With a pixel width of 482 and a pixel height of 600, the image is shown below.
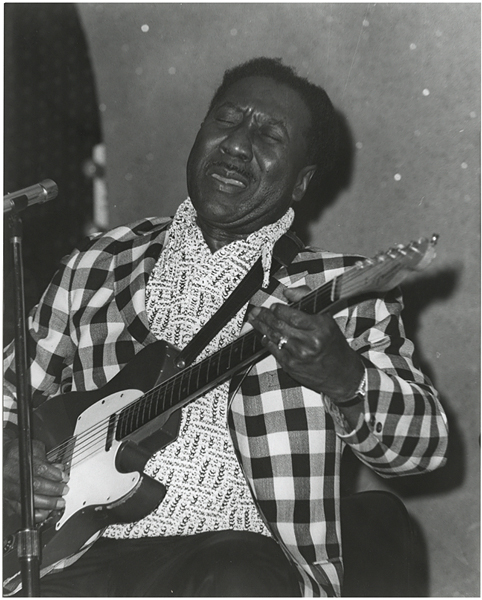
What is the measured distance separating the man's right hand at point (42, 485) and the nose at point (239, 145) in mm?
651

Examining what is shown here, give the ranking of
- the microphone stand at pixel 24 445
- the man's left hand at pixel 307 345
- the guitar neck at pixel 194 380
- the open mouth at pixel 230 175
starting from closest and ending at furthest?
the microphone stand at pixel 24 445, the man's left hand at pixel 307 345, the guitar neck at pixel 194 380, the open mouth at pixel 230 175

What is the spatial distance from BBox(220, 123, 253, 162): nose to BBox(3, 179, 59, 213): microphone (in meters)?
0.47

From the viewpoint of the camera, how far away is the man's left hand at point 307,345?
106 cm

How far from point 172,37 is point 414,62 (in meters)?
0.73

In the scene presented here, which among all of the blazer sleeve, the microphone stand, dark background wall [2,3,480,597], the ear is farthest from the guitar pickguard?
dark background wall [2,3,480,597]

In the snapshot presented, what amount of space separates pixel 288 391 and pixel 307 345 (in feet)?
0.96

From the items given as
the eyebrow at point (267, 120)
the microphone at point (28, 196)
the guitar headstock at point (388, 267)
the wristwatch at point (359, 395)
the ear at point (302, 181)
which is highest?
the eyebrow at point (267, 120)

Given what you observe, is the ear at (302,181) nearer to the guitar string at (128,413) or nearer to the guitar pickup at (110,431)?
the guitar string at (128,413)

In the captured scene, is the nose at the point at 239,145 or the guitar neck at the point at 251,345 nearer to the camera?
the guitar neck at the point at 251,345

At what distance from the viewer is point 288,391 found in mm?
1341

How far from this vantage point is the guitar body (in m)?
1.20

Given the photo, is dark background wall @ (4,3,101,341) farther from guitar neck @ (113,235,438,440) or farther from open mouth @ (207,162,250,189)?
guitar neck @ (113,235,438,440)

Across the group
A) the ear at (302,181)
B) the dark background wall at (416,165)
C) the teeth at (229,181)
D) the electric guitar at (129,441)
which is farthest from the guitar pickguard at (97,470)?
the dark background wall at (416,165)

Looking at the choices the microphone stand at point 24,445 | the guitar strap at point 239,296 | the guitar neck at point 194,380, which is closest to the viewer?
the microphone stand at point 24,445
